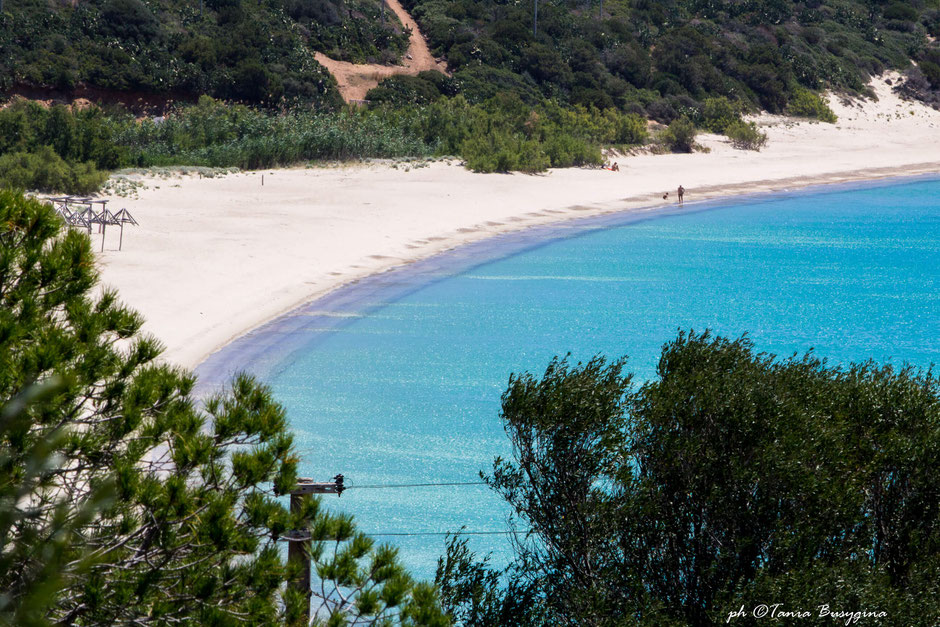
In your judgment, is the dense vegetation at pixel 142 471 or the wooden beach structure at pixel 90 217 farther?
the wooden beach structure at pixel 90 217

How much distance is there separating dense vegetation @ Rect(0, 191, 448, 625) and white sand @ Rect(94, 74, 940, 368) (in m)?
9.93

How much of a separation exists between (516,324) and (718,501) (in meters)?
13.8

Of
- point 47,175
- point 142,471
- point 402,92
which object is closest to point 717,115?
point 402,92

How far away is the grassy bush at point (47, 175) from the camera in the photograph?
82.9 ft

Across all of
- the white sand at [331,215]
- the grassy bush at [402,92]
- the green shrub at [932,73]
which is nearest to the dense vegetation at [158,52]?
the grassy bush at [402,92]

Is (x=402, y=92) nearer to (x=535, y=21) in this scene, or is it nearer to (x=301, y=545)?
(x=535, y=21)

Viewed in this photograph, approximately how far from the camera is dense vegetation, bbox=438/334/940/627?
6.45 meters

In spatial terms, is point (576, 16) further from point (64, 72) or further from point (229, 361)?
point (229, 361)

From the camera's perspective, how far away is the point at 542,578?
741 centimetres

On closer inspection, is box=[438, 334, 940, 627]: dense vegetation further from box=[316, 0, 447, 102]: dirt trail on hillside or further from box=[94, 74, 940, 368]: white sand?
box=[316, 0, 447, 102]: dirt trail on hillside

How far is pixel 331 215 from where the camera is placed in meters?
26.6

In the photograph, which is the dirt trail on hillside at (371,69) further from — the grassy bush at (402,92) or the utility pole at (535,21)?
the utility pole at (535,21)

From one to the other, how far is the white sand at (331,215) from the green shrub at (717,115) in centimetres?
134

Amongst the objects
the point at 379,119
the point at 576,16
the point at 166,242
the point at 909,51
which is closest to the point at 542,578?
the point at 166,242
